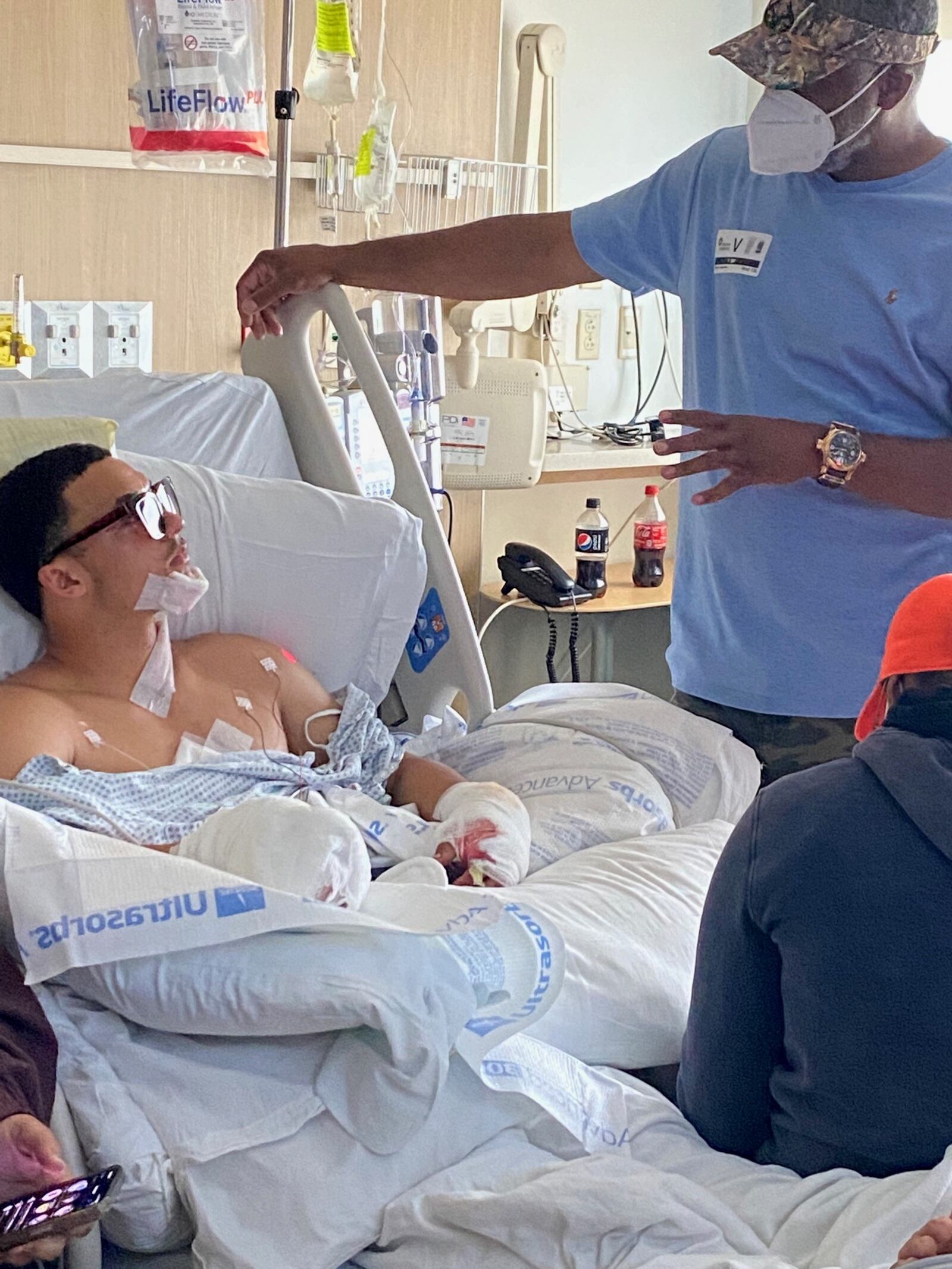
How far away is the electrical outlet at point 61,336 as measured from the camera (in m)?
2.91

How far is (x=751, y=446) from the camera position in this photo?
1.78m

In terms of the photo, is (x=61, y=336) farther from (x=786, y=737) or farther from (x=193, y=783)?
(x=786, y=737)

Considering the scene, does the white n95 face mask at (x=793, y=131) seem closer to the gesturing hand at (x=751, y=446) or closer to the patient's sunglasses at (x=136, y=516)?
the gesturing hand at (x=751, y=446)

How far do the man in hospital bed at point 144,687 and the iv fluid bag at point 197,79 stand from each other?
773 mm

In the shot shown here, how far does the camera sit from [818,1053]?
4.04ft

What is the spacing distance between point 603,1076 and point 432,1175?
23 centimetres

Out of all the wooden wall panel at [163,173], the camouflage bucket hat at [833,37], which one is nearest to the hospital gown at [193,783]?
the camouflage bucket hat at [833,37]

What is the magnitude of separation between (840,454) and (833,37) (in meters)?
0.55

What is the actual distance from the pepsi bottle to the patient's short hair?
6.19 feet

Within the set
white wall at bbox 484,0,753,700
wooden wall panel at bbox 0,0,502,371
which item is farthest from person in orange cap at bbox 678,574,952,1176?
white wall at bbox 484,0,753,700

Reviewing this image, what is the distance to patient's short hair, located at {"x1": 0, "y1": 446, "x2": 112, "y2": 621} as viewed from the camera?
1945 mm

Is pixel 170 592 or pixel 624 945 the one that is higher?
pixel 170 592

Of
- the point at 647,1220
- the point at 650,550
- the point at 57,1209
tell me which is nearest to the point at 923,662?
the point at 647,1220

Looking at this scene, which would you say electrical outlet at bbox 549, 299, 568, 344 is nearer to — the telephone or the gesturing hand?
the telephone
